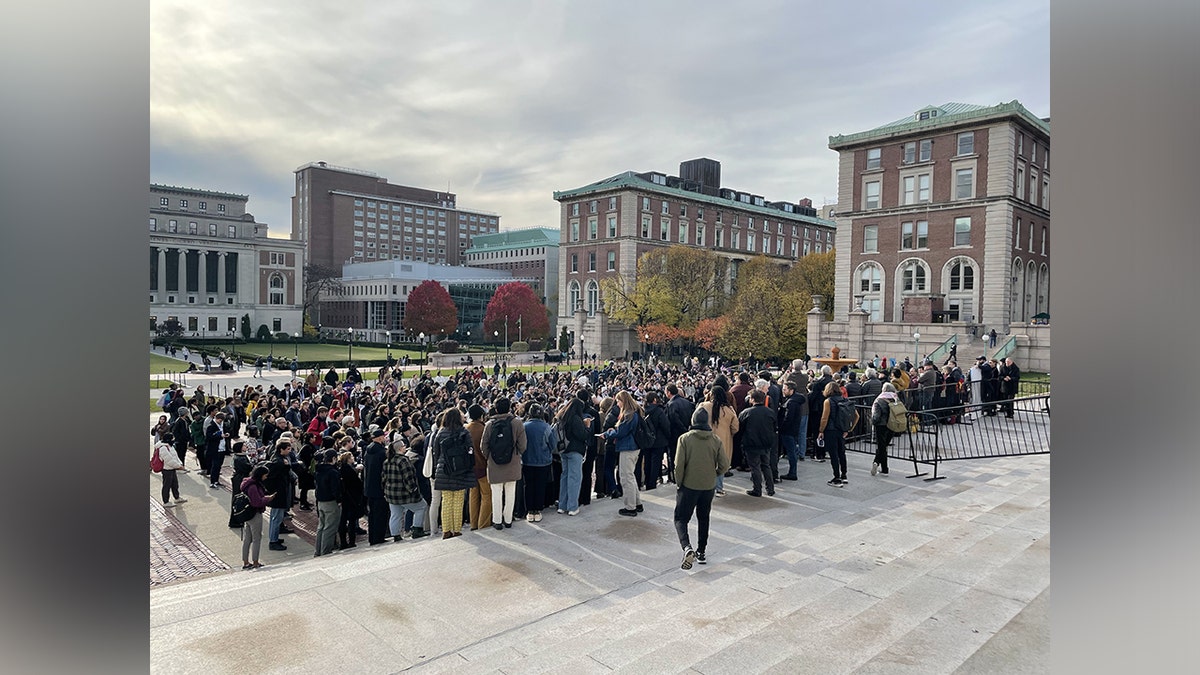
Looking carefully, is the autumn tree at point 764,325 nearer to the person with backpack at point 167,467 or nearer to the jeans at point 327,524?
the person with backpack at point 167,467

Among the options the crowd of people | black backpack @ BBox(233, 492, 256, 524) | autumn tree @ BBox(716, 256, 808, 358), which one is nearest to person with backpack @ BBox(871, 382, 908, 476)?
the crowd of people

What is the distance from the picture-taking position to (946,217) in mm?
53125

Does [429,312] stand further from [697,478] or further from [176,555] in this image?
[697,478]

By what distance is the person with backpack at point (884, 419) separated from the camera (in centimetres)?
1341

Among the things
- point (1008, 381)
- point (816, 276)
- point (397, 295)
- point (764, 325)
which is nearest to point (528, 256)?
point (397, 295)

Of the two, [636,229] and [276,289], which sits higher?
[636,229]

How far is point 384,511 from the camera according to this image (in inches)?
441

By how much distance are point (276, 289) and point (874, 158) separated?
293 feet

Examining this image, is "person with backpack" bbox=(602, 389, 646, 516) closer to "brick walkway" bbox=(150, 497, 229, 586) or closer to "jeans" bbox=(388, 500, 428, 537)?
"jeans" bbox=(388, 500, 428, 537)

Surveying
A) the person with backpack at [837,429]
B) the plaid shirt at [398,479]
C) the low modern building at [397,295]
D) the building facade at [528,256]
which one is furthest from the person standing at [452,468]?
the building facade at [528,256]

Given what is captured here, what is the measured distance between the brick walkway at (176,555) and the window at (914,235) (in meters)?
55.1
